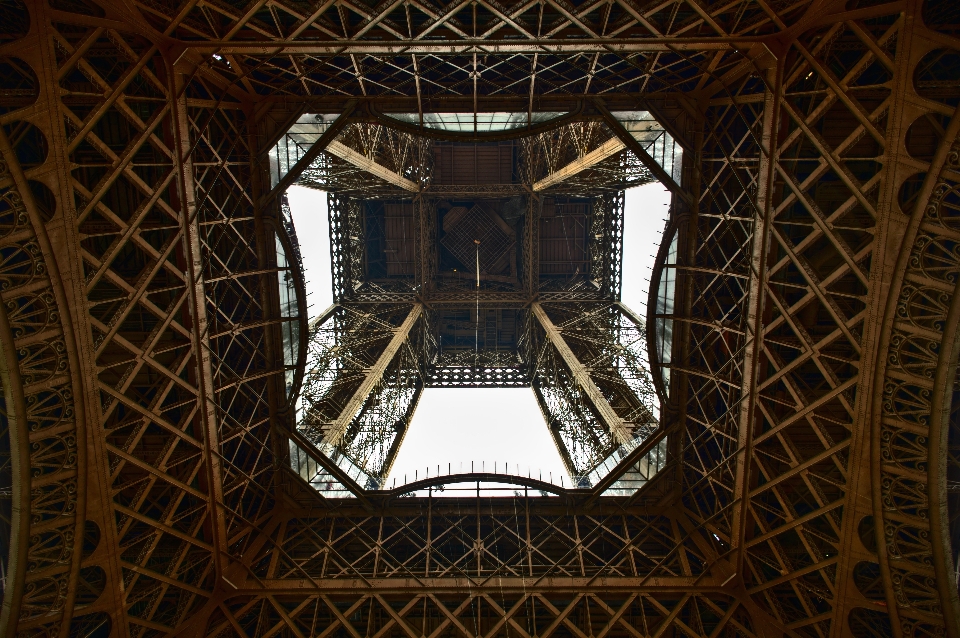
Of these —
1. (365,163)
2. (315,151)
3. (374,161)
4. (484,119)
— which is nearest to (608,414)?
(484,119)

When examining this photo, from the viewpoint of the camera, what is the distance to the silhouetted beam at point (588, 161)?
56.0ft

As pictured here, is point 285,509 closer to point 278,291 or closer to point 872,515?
point 278,291

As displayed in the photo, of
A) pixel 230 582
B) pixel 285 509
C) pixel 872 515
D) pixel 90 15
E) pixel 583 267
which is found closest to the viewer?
pixel 90 15

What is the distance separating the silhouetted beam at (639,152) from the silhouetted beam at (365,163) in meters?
7.74

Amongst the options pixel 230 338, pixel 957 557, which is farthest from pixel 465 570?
pixel 957 557

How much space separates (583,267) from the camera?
33.3m

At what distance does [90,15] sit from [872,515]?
1845 centimetres

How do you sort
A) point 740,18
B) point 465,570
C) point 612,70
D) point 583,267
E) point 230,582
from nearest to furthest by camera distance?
1. point 740,18
2. point 612,70
3. point 230,582
4. point 465,570
5. point 583,267

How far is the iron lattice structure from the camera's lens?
10.7m

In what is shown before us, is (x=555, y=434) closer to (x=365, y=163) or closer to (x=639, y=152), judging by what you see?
(x=365, y=163)

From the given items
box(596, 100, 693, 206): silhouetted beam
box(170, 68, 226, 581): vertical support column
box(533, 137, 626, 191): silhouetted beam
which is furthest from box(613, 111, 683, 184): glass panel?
box(170, 68, 226, 581): vertical support column

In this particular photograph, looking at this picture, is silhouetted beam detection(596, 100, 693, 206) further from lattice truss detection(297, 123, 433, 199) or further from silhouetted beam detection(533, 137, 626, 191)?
lattice truss detection(297, 123, 433, 199)

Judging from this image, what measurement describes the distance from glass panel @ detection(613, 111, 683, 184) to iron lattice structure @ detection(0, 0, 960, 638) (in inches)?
11.3

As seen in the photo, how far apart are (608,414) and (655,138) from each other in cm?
880
